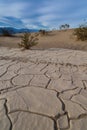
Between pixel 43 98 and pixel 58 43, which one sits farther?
pixel 58 43

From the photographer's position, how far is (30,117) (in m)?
2.04

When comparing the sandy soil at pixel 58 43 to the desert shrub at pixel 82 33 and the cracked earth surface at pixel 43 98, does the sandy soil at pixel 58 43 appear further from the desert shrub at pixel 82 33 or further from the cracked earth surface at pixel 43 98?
the cracked earth surface at pixel 43 98

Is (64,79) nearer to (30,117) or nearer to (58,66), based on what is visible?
(58,66)

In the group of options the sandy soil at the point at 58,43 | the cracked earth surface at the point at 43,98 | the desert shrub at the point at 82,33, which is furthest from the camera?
the desert shrub at the point at 82,33

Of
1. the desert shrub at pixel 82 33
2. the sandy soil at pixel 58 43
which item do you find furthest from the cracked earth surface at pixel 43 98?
the desert shrub at pixel 82 33

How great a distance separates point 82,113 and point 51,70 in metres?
1.93

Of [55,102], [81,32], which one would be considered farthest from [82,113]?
[81,32]

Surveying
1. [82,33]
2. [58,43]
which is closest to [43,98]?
[58,43]

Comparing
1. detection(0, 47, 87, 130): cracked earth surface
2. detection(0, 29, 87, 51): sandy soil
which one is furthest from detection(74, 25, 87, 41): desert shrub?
detection(0, 47, 87, 130): cracked earth surface

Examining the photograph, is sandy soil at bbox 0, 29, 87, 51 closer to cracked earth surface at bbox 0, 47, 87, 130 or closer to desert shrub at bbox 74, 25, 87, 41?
desert shrub at bbox 74, 25, 87, 41

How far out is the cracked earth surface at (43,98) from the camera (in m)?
1.95

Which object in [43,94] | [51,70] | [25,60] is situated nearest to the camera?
[43,94]

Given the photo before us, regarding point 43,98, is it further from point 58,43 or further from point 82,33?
point 82,33

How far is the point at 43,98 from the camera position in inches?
99.9
